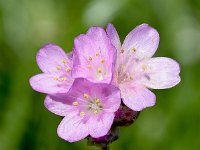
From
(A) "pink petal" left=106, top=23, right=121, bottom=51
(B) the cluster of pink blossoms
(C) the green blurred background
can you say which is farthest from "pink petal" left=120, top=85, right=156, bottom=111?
(C) the green blurred background

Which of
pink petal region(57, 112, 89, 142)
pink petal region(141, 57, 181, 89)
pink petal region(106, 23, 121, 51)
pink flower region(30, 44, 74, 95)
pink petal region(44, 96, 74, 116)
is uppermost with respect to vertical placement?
pink petal region(106, 23, 121, 51)

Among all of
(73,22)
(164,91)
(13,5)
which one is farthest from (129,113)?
(13,5)

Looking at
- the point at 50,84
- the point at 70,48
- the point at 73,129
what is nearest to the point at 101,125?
the point at 73,129

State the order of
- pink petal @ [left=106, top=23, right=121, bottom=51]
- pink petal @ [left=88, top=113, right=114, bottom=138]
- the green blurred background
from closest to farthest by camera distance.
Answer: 1. pink petal @ [left=88, top=113, right=114, bottom=138]
2. pink petal @ [left=106, top=23, right=121, bottom=51]
3. the green blurred background

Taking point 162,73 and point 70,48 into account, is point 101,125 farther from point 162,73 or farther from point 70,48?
point 70,48

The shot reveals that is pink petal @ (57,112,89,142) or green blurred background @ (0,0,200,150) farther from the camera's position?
green blurred background @ (0,0,200,150)

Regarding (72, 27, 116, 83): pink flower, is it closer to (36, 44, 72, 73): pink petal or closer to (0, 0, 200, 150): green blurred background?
(36, 44, 72, 73): pink petal

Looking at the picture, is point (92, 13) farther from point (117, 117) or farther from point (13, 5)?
point (117, 117)
